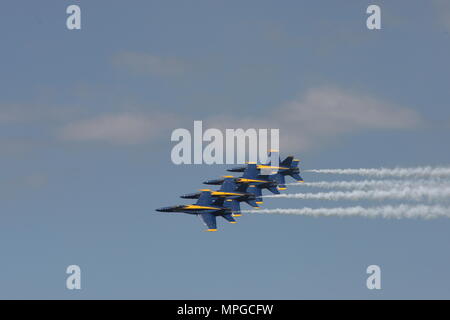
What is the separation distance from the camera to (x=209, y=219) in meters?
182

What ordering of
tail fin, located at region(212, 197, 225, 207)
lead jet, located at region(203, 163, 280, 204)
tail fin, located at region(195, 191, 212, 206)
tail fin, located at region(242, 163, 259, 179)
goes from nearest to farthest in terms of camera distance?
tail fin, located at region(212, 197, 225, 207), tail fin, located at region(195, 191, 212, 206), lead jet, located at region(203, 163, 280, 204), tail fin, located at region(242, 163, 259, 179)

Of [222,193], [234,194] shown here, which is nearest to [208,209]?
[222,193]

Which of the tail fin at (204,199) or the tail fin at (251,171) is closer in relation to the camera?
the tail fin at (204,199)

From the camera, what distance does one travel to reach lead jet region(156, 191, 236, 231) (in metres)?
182

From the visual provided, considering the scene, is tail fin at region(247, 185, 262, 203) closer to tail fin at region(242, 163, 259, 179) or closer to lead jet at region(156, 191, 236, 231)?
tail fin at region(242, 163, 259, 179)

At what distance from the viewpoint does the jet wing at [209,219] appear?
181 m

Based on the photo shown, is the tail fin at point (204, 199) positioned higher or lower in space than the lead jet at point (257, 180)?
lower

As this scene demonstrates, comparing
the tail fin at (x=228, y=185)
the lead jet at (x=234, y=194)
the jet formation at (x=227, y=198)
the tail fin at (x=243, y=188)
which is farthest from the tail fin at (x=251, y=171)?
the tail fin at (x=228, y=185)

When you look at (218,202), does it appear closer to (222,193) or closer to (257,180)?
(222,193)

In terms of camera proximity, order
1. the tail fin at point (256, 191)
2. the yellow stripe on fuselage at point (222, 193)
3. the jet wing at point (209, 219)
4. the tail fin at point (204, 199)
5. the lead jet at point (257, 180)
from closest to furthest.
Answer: the jet wing at point (209, 219), the tail fin at point (204, 199), the yellow stripe on fuselage at point (222, 193), the tail fin at point (256, 191), the lead jet at point (257, 180)

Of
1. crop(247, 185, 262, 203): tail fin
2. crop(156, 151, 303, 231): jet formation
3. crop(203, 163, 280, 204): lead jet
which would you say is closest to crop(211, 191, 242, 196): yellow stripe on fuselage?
crop(156, 151, 303, 231): jet formation

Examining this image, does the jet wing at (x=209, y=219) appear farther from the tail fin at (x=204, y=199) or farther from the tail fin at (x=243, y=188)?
the tail fin at (x=243, y=188)
